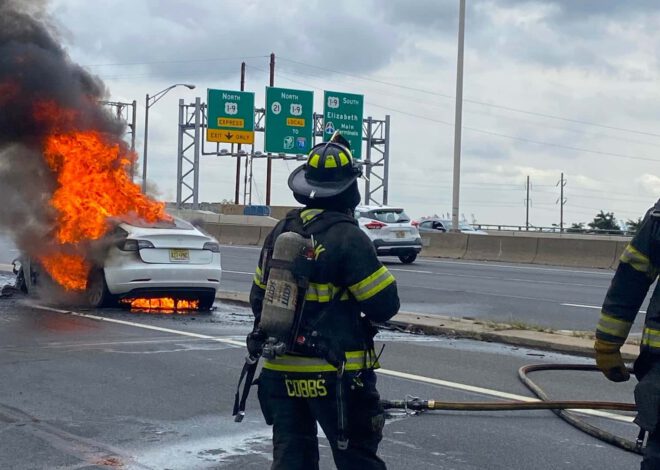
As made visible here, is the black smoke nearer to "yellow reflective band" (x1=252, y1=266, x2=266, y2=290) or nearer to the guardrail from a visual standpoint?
"yellow reflective band" (x1=252, y1=266, x2=266, y2=290)

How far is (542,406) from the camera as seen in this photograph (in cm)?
523

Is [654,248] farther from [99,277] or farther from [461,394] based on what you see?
[99,277]

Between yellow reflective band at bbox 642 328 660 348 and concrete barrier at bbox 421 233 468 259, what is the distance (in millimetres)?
25462

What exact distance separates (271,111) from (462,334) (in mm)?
29607

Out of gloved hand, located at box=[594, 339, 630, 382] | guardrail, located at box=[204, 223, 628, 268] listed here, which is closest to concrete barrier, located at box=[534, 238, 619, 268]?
guardrail, located at box=[204, 223, 628, 268]

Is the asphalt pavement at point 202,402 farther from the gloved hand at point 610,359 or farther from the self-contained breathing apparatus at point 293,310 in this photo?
the self-contained breathing apparatus at point 293,310

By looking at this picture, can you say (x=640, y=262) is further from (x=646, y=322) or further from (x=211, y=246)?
(x=211, y=246)

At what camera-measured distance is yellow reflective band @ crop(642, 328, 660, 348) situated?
3.69 metres

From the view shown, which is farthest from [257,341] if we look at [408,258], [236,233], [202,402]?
[236,233]

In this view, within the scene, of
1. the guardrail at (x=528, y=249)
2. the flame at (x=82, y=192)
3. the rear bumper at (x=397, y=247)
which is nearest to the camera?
the flame at (x=82, y=192)

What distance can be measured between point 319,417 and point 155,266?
8446 mm

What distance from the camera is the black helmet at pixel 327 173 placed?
402 cm

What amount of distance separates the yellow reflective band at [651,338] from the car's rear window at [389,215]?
2101cm

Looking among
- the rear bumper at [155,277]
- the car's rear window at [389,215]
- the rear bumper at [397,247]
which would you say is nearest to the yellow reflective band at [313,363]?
the rear bumper at [155,277]
